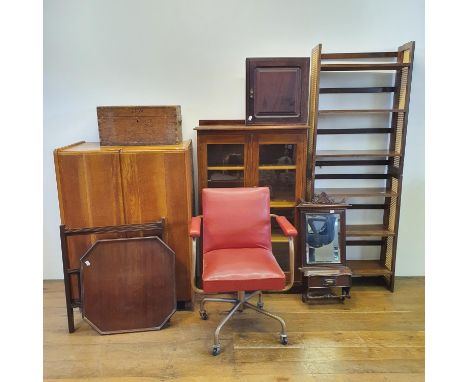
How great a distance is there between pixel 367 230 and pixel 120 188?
6.91ft

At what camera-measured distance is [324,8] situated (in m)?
2.86

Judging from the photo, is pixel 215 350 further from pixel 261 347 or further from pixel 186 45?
pixel 186 45

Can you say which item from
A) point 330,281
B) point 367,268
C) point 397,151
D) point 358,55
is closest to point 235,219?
point 330,281

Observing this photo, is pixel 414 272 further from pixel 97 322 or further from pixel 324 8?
pixel 97 322

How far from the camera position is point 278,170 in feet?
9.28

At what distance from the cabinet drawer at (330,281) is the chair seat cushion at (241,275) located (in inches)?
25.4

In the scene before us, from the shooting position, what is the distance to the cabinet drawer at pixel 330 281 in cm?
279

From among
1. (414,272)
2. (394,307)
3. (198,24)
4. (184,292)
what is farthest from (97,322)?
(414,272)

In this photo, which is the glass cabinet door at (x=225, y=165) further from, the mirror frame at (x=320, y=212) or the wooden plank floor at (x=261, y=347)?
the wooden plank floor at (x=261, y=347)

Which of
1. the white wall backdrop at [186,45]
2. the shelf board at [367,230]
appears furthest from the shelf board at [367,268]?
the white wall backdrop at [186,45]

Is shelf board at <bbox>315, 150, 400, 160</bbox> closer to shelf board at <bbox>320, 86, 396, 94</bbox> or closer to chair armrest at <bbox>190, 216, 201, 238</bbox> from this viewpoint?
shelf board at <bbox>320, 86, 396, 94</bbox>

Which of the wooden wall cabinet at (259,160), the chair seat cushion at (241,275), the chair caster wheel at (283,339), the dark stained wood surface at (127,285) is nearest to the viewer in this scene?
the chair seat cushion at (241,275)
